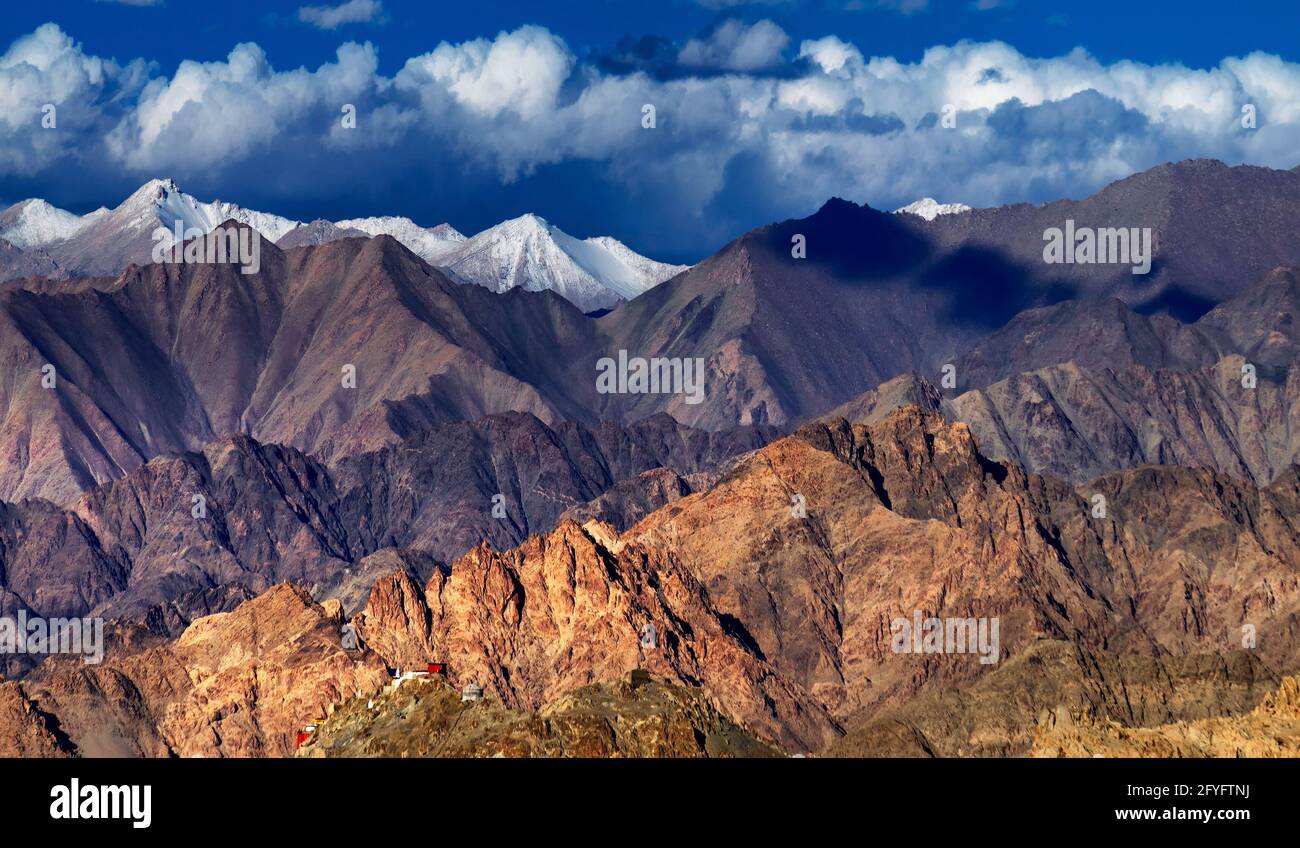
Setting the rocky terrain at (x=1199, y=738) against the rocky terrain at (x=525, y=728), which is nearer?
the rocky terrain at (x=1199, y=738)

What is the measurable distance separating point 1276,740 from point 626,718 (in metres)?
39.7

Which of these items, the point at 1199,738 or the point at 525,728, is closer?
the point at 525,728

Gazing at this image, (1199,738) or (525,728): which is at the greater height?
(525,728)

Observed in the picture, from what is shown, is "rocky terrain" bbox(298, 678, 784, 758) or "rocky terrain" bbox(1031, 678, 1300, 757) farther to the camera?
"rocky terrain" bbox(298, 678, 784, 758)
